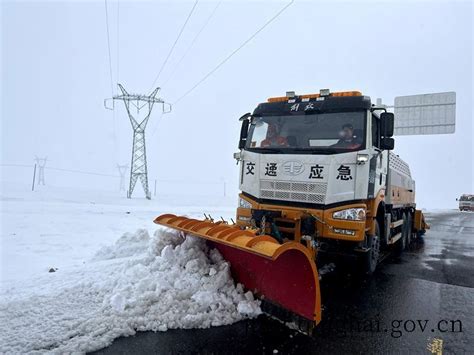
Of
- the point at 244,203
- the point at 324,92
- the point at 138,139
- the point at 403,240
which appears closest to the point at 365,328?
the point at 244,203

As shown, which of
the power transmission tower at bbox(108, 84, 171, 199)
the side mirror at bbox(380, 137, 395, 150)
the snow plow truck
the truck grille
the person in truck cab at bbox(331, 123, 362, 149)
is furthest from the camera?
the power transmission tower at bbox(108, 84, 171, 199)

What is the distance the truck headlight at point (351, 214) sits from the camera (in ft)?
15.5

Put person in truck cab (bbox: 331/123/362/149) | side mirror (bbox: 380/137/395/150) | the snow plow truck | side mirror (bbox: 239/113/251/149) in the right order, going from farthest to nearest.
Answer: side mirror (bbox: 239/113/251/149), side mirror (bbox: 380/137/395/150), person in truck cab (bbox: 331/123/362/149), the snow plow truck

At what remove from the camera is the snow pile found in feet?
10.4

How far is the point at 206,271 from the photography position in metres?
4.19

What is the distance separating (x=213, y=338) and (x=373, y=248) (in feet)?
11.7

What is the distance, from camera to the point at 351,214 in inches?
187

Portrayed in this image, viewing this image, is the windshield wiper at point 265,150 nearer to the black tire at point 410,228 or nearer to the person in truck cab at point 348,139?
the person in truck cab at point 348,139

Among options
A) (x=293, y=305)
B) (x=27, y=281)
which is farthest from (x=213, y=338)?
(x=27, y=281)

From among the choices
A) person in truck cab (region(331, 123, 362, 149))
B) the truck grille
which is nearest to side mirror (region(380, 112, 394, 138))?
person in truck cab (region(331, 123, 362, 149))

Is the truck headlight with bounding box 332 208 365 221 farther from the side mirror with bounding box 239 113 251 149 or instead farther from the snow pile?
the side mirror with bounding box 239 113 251 149

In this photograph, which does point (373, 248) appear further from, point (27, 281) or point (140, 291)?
point (27, 281)

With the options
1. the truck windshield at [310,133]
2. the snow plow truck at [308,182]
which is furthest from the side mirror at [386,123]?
the truck windshield at [310,133]

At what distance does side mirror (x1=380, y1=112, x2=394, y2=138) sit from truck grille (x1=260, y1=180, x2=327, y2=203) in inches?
58.3
